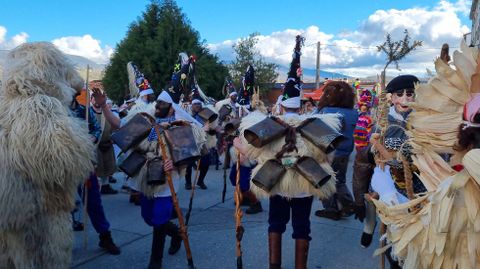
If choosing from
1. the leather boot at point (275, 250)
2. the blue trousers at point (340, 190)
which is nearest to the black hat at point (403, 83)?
the leather boot at point (275, 250)

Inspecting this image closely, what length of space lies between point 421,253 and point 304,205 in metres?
1.84

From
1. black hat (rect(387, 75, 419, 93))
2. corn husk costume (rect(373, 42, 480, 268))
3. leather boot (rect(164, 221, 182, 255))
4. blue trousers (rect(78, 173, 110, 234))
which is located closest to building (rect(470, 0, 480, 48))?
corn husk costume (rect(373, 42, 480, 268))

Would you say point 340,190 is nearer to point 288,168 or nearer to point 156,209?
point 288,168

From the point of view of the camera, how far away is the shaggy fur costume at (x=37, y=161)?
8.17 ft

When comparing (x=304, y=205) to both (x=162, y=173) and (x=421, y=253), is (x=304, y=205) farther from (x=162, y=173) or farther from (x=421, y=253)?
(x=421, y=253)

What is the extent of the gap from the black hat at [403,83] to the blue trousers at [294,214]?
3.89ft

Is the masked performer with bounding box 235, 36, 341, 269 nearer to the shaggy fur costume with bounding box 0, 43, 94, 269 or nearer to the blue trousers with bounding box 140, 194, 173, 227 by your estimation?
the blue trousers with bounding box 140, 194, 173, 227

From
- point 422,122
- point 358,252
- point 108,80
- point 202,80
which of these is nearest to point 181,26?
point 202,80

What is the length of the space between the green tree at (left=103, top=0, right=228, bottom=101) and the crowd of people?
15.2 m

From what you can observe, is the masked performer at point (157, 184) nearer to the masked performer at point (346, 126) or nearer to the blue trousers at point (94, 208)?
the blue trousers at point (94, 208)

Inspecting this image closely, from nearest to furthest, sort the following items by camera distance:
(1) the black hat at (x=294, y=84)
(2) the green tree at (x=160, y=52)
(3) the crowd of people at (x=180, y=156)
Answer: (3) the crowd of people at (x=180, y=156)
(1) the black hat at (x=294, y=84)
(2) the green tree at (x=160, y=52)

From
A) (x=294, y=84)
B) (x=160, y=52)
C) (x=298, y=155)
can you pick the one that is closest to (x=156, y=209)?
(x=298, y=155)

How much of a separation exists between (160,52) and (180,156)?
56.3 feet

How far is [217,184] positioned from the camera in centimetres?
798
